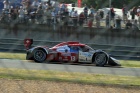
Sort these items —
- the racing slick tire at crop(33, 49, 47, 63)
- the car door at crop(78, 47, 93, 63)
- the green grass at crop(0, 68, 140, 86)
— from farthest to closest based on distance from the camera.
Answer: the car door at crop(78, 47, 93, 63) → the racing slick tire at crop(33, 49, 47, 63) → the green grass at crop(0, 68, 140, 86)

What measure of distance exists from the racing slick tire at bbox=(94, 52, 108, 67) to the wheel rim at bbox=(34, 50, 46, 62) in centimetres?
151

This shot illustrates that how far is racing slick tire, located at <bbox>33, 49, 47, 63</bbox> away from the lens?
11234mm

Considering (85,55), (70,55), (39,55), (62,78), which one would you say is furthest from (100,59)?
(62,78)

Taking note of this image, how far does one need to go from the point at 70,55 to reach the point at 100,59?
900mm

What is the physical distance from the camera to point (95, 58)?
11547 millimetres

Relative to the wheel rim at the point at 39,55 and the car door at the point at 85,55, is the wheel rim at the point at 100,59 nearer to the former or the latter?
the car door at the point at 85,55

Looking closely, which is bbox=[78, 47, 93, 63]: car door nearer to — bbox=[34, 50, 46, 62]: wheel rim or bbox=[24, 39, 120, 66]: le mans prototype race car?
bbox=[24, 39, 120, 66]: le mans prototype race car

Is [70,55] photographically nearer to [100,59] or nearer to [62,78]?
[100,59]

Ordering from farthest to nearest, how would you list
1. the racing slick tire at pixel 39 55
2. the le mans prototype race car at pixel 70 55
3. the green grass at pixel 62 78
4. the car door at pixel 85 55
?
the car door at pixel 85 55, the le mans prototype race car at pixel 70 55, the racing slick tire at pixel 39 55, the green grass at pixel 62 78

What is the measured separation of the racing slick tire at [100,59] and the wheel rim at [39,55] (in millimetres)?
1514

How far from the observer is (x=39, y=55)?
11297 millimetres

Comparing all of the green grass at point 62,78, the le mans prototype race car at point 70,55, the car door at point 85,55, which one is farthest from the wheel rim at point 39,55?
the green grass at point 62,78

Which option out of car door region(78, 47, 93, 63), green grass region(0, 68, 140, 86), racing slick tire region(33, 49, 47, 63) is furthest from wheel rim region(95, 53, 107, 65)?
green grass region(0, 68, 140, 86)

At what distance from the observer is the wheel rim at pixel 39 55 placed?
11.2 meters
